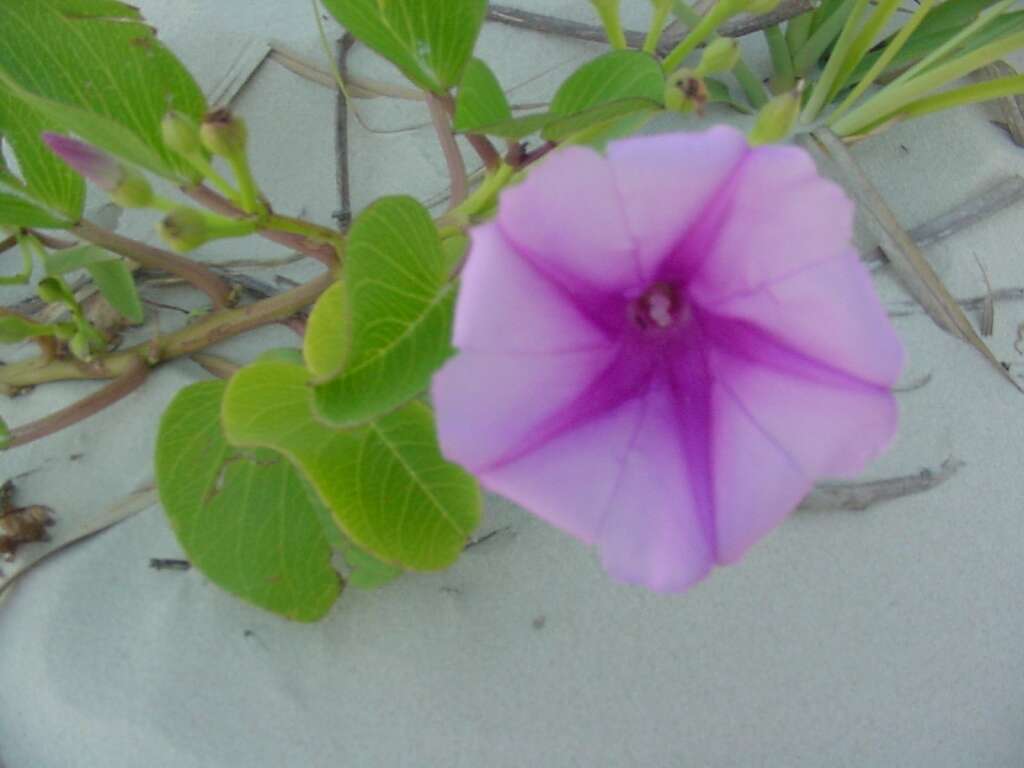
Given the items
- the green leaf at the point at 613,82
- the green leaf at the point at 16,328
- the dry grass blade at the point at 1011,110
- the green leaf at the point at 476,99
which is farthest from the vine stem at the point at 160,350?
the dry grass blade at the point at 1011,110

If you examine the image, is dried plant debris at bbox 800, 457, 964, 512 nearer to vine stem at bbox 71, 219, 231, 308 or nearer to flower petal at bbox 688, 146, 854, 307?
flower petal at bbox 688, 146, 854, 307

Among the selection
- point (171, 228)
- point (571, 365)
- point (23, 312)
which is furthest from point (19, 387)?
point (571, 365)

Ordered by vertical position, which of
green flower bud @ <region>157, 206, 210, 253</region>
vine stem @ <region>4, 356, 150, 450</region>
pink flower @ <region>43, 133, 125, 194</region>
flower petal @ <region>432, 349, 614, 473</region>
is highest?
pink flower @ <region>43, 133, 125, 194</region>

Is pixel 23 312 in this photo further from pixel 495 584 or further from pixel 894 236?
pixel 894 236

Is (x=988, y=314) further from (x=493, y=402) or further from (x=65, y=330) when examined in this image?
(x=65, y=330)

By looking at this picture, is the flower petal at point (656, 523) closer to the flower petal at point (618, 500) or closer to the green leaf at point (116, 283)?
the flower petal at point (618, 500)

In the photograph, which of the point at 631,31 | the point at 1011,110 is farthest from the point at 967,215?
the point at 631,31

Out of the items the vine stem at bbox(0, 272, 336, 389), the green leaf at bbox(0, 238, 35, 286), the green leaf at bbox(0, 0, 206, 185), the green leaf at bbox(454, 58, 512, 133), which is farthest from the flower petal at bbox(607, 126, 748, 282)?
the green leaf at bbox(0, 238, 35, 286)
